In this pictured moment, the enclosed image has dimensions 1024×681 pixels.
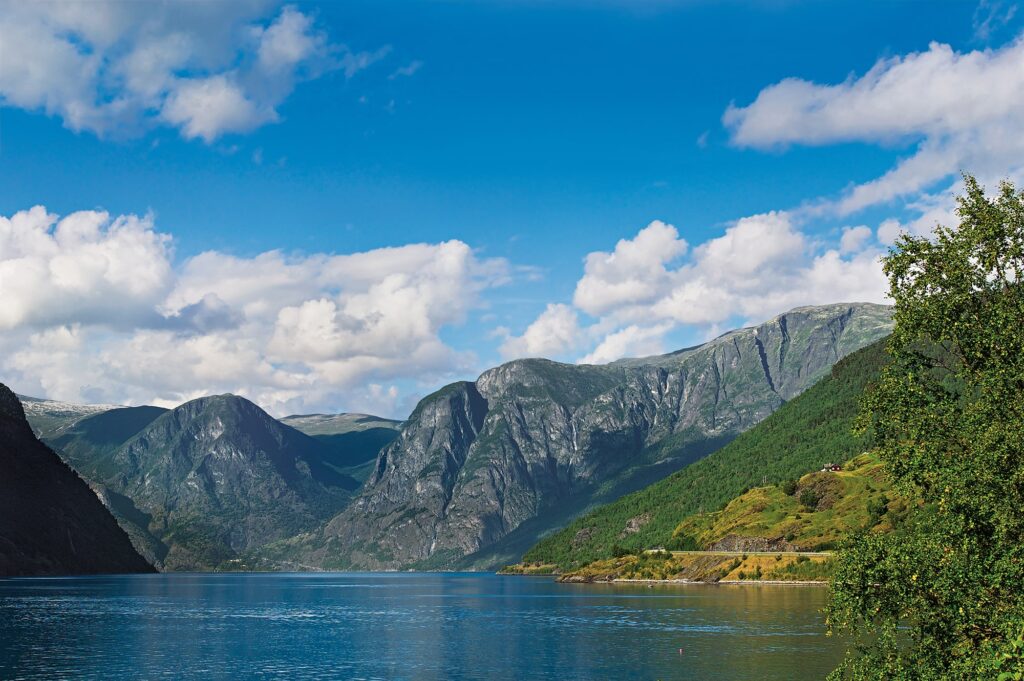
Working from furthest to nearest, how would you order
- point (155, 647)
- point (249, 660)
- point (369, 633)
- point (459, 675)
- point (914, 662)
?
point (369, 633), point (155, 647), point (249, 660), point (459, 675), point (914, 662)

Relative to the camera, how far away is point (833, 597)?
4578cm

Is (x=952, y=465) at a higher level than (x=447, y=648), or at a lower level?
higher

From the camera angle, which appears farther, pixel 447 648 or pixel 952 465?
pixel 447 648

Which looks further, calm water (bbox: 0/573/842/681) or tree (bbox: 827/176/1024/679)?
calm water (bbox: 0/573/842/681)

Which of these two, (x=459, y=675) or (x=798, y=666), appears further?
(x=459, y=675)

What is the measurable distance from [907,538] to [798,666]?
69.5 metres

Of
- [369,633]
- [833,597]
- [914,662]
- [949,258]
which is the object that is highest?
[949,258]

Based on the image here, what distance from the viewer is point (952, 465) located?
138 ft

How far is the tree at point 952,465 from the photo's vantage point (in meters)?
40.1

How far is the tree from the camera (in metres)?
40.1

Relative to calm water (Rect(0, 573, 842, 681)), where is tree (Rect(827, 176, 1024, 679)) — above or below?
above

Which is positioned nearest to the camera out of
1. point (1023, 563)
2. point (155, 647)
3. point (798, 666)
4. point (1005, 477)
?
point (1023, 563)

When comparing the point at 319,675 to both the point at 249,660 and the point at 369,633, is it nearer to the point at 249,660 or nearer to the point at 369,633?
the point at 249,660

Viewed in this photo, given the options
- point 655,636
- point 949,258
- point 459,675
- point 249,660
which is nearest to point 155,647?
point 249,660
